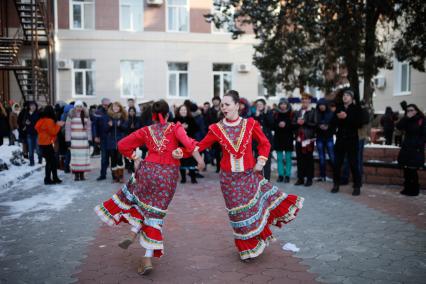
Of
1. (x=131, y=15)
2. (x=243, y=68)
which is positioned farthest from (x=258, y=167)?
(x=131, y=15)

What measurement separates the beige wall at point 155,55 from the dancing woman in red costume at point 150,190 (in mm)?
19729

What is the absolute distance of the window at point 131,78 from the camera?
2439cm

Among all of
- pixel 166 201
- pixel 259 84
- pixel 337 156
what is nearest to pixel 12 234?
pixel 166 201

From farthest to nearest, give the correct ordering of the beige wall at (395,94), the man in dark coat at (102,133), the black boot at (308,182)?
1. the beige wall at (395,94)
2. the man in dark coat at (102,133)
3. the black boot at (308,182)

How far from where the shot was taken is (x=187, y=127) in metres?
10.9

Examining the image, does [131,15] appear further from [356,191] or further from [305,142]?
[356,191]

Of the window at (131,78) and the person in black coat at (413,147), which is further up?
the window at (131,78)

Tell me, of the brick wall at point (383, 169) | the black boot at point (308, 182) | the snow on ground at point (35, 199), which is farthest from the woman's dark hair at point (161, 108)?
the brick wall at point (383, 169)

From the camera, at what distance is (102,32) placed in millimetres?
23703

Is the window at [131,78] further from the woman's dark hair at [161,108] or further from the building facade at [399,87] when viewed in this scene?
the woman's dark hair at [161,108]

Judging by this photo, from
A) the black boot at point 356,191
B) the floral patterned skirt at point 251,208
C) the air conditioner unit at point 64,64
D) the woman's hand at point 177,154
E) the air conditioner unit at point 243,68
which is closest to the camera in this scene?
the woman's hand at point 177,154

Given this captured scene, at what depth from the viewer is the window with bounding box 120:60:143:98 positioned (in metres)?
24.4

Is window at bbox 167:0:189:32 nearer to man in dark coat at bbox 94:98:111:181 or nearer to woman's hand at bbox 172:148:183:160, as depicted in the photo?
man in dark coat at bbox 94:98:111:181

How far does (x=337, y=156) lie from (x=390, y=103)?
14.7 metres
